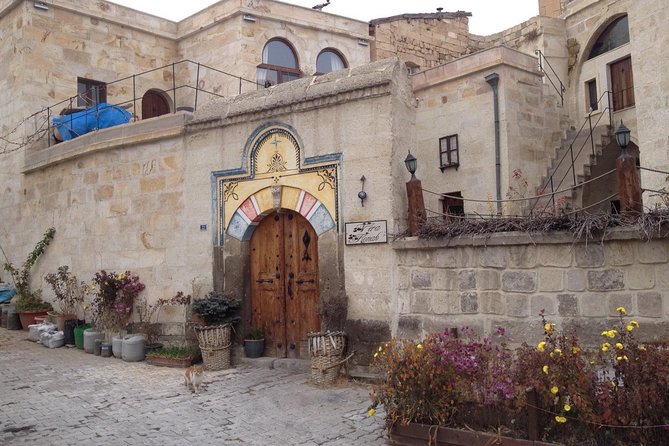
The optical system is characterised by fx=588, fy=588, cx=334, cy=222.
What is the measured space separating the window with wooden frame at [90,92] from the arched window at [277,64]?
3.96 meters

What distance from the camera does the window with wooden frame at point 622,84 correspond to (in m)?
13.8

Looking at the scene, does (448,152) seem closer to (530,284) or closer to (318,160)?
(318,160)

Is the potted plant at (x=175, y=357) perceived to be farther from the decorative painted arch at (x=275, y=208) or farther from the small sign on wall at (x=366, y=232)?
the small sign on wall at (x=366, y=232)

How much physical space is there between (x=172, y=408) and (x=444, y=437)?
121 inches

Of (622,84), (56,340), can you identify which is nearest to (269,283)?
(56,340)

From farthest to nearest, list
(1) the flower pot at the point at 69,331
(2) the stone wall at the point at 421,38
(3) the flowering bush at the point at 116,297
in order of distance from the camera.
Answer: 1. (2) the stone wall at the point at 421,38
2. (1) the flower pot at the point at 69,331
3. (3) the flowering bush at the point at 116,297

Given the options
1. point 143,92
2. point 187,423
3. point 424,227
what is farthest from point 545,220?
point 143,92

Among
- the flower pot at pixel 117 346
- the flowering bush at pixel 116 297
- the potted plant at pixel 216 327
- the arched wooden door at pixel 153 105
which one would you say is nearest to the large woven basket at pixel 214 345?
the potted plant at pixel 216 327

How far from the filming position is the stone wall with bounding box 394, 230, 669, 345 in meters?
5.34

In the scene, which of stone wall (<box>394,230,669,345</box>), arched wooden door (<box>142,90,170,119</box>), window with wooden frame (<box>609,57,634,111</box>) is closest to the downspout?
window with wooden frame (<box>609,57,634,111</box>)

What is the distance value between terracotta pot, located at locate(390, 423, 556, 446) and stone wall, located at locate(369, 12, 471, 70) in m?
14.0

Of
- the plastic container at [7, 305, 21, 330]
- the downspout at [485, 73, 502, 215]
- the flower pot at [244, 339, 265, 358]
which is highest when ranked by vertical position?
the downspout at [485, 73, 502, 215]

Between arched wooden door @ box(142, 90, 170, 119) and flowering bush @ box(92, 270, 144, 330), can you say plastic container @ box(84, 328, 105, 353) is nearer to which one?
flowering bush @ box(92, 270, 144, 330)

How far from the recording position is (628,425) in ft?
13.3
